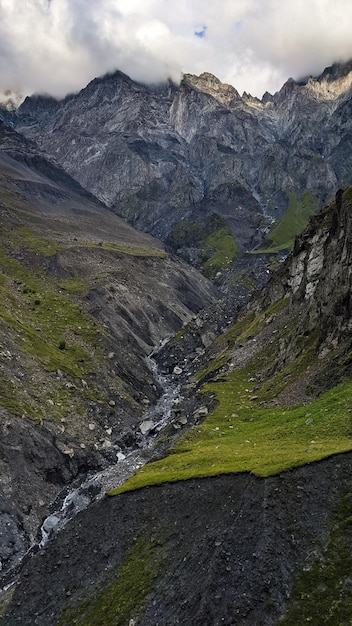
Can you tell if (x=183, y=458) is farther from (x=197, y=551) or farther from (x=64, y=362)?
(x=64, y=362)

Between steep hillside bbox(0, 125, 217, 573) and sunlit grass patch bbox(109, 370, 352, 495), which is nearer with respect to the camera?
sunlit grass patch bbox(109, 370, 352, 495)

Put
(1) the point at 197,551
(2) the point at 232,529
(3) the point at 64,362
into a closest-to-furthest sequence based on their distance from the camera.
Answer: (2) the point at 232,529, (1) the point at 197,551, (3) the point at 64,362

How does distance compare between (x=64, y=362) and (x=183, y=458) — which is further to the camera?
(x=64, y=362)

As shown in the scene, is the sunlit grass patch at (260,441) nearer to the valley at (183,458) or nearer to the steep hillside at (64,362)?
the valley at (183,458)

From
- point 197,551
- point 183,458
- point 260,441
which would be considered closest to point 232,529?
point 197,551

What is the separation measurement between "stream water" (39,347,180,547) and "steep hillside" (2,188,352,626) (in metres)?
4.84

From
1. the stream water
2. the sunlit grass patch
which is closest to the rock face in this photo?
the sunlit grass patch

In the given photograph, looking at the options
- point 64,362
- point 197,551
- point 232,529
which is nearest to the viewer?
point 232,529

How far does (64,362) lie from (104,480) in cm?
3317

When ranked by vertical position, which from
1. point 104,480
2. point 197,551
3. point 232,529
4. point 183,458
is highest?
point 104,480

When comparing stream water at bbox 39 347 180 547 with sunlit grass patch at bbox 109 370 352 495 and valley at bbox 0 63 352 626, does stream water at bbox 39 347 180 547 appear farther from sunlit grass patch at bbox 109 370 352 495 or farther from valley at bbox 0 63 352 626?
sunlit grass patch at bbox 109 370 352 495

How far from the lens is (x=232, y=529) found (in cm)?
3316

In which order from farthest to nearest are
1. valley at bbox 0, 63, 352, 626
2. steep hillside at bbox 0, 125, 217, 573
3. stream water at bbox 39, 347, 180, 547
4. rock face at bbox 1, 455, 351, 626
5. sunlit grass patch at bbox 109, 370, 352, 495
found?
steep hillside at bbox 0, 125, 217, 573
stream water at bbox 39, 347, 180, 547
sunlit grass patch at bbox 109, 370, 352, 495
valley at bbox 0, 63, 352, 626
rock face at bbox 1, 455, 351, 626

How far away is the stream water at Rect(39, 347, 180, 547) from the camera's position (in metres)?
52.1
